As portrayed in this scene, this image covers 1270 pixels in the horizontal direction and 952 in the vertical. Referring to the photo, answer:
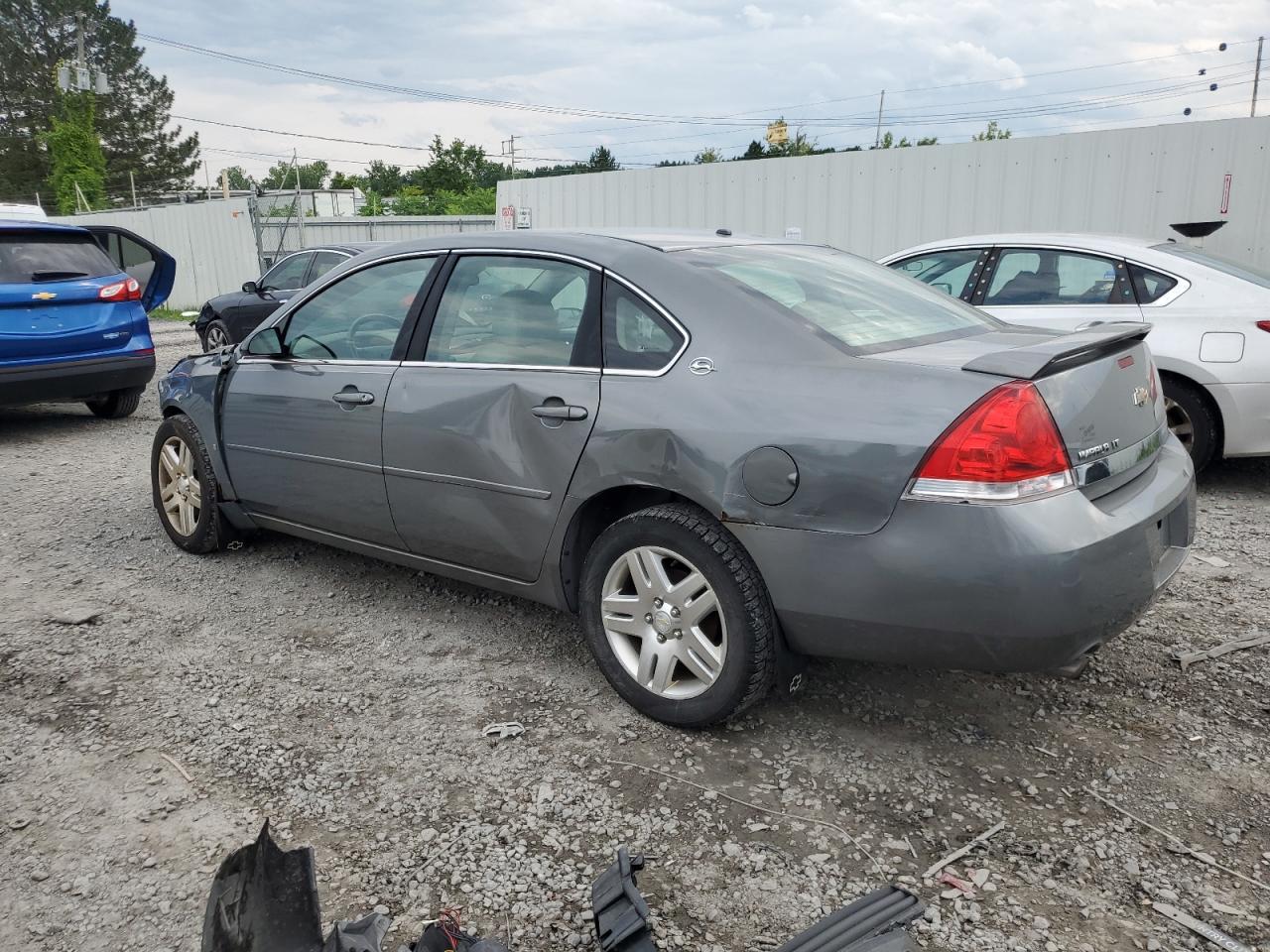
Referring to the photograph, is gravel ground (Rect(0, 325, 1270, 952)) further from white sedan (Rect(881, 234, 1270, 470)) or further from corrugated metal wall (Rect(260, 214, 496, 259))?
corrugated metal wall (Rect(260, 214, 496, 259))

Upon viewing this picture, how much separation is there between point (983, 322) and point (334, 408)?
8.21 ft

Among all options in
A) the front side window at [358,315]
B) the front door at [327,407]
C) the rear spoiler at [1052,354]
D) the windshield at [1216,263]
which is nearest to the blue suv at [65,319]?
the front door at [327,407]

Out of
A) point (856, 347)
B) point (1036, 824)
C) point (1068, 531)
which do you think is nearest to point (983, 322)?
point (856, 347)

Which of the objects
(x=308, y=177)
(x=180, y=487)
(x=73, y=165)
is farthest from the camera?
(x=308, y=177)

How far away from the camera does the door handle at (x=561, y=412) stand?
314cm

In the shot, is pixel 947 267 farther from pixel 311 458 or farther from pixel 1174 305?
pixel 311 458

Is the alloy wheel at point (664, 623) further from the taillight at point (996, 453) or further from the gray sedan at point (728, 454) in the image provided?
the taillight at point (996, 453)

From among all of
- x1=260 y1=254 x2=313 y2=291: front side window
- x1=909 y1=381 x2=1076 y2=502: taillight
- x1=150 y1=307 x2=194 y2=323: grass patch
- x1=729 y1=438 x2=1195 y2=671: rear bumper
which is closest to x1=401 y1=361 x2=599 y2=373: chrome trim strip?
x1=729 y1=438 x2=1195 y2=671: rear bumper

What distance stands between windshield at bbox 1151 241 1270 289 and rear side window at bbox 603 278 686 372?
4.29m

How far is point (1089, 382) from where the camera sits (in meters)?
2.70

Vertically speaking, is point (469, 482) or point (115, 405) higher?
point (469, 482)

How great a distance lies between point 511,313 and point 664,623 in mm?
1261

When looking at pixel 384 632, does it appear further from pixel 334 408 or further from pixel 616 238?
pixel 616 238

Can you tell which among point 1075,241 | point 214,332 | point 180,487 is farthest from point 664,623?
point 214,332
